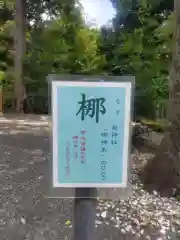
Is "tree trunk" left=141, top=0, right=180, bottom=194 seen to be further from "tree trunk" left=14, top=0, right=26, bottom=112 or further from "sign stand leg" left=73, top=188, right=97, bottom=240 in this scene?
"tree trunk" left=14, top=0, right=26, bottom=112

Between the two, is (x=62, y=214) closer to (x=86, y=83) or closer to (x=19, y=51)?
(x=86, y=83)

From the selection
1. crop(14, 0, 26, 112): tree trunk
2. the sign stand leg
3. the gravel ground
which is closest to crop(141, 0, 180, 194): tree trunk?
the gravel ground

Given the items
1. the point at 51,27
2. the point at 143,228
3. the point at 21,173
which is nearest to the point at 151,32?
the point at 51,27

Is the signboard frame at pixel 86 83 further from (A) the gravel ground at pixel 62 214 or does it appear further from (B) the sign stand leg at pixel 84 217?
(A) the gravel ground at pixel 62 214

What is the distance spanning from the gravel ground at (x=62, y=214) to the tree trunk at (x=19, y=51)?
6.75 meters

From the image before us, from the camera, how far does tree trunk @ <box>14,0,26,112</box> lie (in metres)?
10.2

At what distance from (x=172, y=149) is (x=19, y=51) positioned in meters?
7.67

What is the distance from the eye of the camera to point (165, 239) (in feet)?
9.55

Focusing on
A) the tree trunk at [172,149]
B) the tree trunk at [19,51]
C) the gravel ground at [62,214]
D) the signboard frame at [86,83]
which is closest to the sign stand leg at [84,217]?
the signboard frame at [86,83]

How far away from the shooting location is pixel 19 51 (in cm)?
1057

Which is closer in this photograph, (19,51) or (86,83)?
(86,83)

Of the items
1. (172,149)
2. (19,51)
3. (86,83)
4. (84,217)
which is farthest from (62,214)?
(19,51)

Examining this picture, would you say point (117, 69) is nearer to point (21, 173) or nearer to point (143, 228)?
point (21, 173)

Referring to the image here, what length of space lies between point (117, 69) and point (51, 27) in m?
2.59
